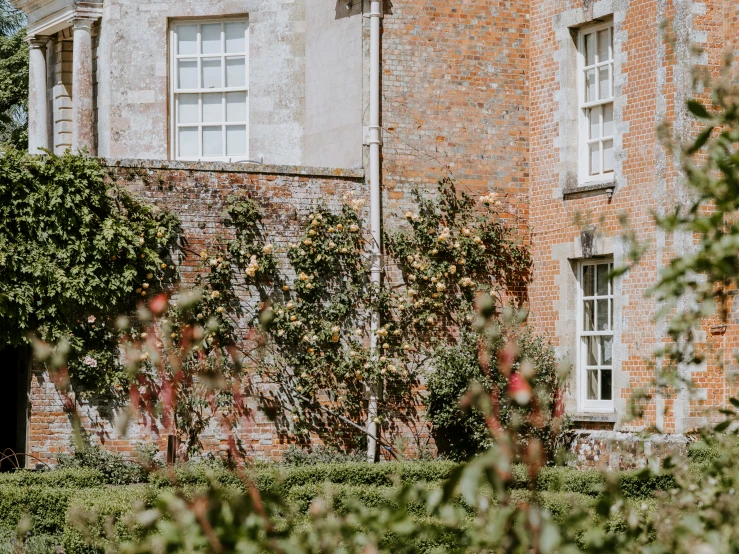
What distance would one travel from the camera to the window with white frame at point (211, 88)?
51.5 feet

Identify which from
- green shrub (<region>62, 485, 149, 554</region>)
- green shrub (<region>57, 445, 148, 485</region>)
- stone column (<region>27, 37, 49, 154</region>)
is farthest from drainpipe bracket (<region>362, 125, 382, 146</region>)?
stone column (<region>27, 37, 49, 154</region>)

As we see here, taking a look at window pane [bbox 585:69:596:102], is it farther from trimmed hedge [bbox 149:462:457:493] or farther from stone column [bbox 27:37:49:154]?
stone column [bbox 27:37:49:154]

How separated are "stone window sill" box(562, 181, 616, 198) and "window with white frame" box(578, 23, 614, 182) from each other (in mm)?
279

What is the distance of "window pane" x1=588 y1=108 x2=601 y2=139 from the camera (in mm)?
14203

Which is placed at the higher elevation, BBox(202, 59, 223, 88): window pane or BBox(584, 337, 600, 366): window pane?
BBox(202, 59, 223, 88): window pane

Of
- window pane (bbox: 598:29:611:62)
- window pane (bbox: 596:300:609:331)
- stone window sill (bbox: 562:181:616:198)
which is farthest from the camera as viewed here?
A: window pane (bbox: 598:29:611:62)

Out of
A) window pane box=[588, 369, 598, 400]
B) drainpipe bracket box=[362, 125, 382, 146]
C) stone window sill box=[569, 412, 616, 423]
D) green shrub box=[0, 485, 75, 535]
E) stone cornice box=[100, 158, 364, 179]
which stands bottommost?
green shrub box=[0, 485, 75, 535]

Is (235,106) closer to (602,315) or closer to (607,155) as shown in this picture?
(607,155)

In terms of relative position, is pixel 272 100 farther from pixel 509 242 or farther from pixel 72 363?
pixel 72 363

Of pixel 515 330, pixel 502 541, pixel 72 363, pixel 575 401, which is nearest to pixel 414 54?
pixel 515 330

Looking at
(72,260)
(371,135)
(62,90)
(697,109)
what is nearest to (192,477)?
(72,260)

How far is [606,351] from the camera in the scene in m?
13.9

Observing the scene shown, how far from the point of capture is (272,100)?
615 inches

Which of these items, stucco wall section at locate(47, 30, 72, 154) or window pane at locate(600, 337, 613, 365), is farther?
stucco wall section at locate(47, 30, 72, 154)
